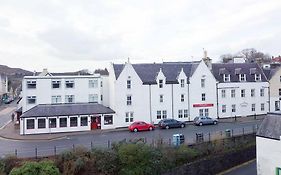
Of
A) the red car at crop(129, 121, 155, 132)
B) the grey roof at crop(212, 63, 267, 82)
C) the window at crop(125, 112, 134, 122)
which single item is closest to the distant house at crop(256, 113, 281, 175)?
the red car at crop(129, 121, 155, 132)

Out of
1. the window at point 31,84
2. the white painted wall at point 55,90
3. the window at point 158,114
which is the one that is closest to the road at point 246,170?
the window at point 158,114

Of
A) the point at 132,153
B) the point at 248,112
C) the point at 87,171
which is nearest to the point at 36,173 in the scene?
the point at 87,171

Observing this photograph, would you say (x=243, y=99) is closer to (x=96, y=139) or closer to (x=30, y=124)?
(x=96, y=139)

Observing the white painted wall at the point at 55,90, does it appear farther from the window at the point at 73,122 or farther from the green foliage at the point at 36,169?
the green foliage at the point at 36,169

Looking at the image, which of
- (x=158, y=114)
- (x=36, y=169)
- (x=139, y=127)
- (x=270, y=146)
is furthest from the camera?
(x=158, y=114)

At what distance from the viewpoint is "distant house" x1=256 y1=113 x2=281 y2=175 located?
2511 centimetres

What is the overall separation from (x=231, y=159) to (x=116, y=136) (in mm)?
12419

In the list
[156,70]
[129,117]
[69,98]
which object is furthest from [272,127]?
[69,98]

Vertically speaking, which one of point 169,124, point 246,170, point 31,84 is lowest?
point 246,170

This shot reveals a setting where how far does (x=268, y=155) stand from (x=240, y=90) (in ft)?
81.7

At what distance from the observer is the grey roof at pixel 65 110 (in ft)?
132

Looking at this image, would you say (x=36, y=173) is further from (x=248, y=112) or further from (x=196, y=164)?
(x=248, y=112)

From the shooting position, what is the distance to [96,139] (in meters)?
34.8

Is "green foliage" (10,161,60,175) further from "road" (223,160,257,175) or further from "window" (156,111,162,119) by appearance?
"window" (156,111,162,119)
